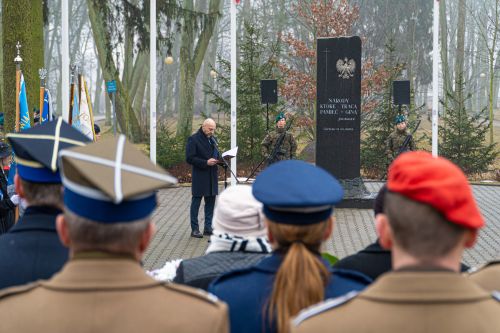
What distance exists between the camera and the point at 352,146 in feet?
59.2

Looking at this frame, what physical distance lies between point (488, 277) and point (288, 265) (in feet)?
2.47

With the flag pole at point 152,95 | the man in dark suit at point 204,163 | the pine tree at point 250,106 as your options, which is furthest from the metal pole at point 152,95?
the man in dark suit at point 204,163

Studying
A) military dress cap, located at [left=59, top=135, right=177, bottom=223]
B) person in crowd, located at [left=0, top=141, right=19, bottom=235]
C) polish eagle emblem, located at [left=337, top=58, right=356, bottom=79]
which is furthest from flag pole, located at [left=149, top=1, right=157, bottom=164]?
military dress cap, located at [left=59, top=135, right=177, bottom=223]

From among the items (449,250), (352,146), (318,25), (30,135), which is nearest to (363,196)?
(352,146)

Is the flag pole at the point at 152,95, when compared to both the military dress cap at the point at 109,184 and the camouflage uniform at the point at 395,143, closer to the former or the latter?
the camouflage uniform at the point at 395,143

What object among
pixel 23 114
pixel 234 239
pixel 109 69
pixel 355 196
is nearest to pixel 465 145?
pixel 355 196

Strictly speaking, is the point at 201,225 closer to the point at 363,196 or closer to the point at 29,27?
the point at 363,196

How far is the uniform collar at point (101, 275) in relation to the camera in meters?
2.44

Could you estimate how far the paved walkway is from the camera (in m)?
12.2

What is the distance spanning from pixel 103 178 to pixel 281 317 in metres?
0.86

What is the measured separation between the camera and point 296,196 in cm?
304

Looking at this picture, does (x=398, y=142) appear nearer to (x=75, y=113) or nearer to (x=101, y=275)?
(x=75, y=113)

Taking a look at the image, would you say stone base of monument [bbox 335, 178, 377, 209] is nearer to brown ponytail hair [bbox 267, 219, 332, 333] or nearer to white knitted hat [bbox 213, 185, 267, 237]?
white knitted hat [bbox 213, 185, 267, 237]

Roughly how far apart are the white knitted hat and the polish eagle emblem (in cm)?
1425
